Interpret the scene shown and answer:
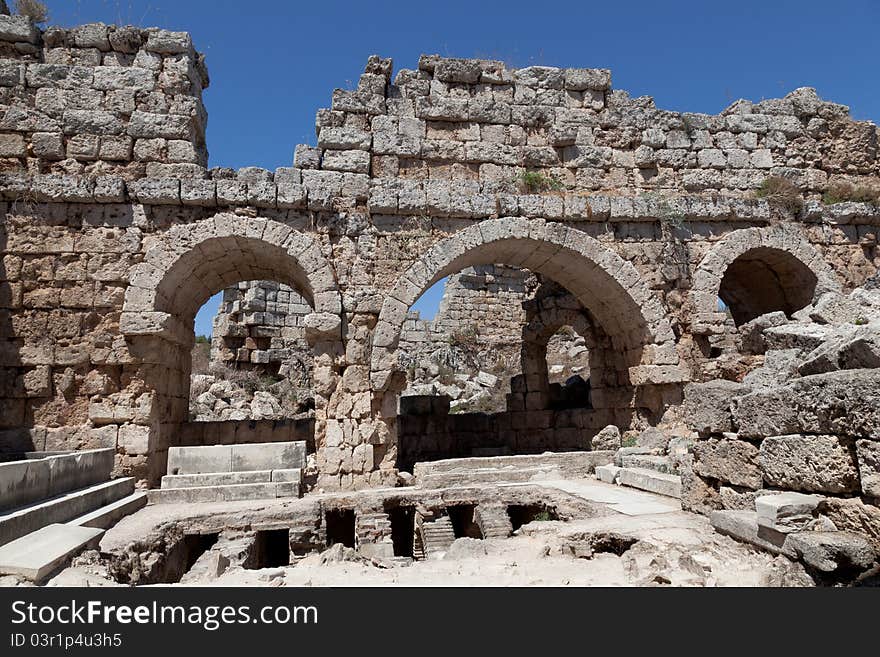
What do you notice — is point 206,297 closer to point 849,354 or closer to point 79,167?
point 79,167

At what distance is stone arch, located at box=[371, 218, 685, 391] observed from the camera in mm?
8414

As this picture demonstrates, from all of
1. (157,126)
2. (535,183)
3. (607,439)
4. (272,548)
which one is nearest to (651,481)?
(607,439)

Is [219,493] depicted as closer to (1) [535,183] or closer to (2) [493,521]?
(2) [493,521]

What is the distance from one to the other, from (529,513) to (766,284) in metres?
7.24

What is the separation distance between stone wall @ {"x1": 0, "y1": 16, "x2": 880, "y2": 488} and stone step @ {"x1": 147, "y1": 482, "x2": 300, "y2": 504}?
0.76 metres

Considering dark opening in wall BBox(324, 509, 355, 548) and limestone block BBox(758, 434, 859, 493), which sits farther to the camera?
dark opening in wall BBox(324, 509, 355, 548)

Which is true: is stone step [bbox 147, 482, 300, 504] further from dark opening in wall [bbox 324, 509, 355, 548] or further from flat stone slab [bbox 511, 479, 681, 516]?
flat stone slab [bbox 511, 479, 681, 516]

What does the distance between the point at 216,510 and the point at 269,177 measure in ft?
16.1

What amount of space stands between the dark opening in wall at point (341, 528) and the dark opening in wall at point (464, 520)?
1276 millimetres

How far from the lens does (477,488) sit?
7.23 metres

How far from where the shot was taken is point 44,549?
4.06 meters

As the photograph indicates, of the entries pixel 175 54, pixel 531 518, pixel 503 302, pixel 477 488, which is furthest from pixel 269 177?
pixel 503 302

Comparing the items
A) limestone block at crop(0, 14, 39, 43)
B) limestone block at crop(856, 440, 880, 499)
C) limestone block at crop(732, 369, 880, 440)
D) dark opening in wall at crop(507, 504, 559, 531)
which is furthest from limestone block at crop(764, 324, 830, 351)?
limestone block at crop(0, 14, 39, 43)

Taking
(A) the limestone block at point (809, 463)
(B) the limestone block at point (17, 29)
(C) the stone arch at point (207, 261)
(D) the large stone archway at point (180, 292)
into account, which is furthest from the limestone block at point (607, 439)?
(B) the limestone block at point (17, 29)
